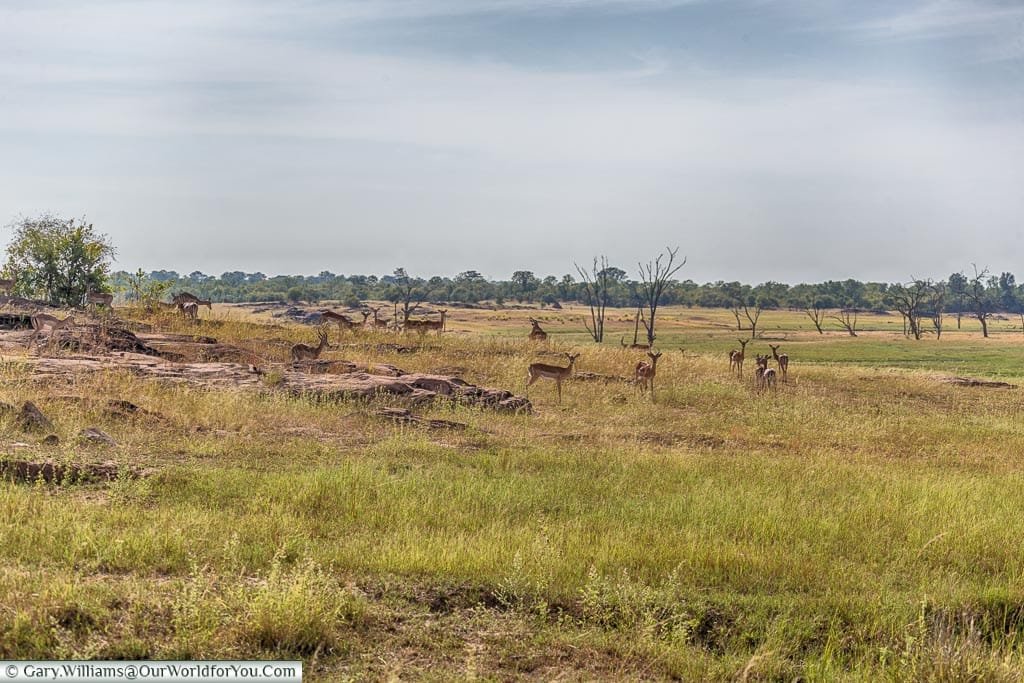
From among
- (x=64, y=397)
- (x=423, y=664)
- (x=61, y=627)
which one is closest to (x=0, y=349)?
(x=64, y=397)

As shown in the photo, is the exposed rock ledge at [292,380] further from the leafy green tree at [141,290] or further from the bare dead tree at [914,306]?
the bare dead tree at [914,306]

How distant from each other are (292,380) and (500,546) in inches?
400

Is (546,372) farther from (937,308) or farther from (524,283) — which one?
Result: (524,283)

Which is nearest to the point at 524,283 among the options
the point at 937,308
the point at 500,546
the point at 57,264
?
the point at 937,308

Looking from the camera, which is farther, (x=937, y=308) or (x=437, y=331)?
(x=937, y=308)

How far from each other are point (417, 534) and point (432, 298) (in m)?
114

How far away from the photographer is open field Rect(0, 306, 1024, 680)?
→ 559cm

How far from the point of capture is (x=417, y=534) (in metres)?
7.71

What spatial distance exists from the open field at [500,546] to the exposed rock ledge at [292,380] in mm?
674

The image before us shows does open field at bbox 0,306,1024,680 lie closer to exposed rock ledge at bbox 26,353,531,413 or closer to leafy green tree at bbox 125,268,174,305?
exposed rock ledge at bbox 26,353,531,413

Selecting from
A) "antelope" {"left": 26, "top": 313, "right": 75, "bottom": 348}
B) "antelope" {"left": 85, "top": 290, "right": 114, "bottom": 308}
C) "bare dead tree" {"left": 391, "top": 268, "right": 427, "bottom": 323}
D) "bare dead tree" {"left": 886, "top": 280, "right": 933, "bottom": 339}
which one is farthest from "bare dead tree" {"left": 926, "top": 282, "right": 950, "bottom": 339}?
"antelope" {"left": 26, "top": 313, "right": 75, "bottom": 348}

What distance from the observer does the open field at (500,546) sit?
18.3 ft

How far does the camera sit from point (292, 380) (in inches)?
656

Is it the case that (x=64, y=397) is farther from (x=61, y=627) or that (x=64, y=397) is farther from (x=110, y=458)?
(x=61, y=627)
